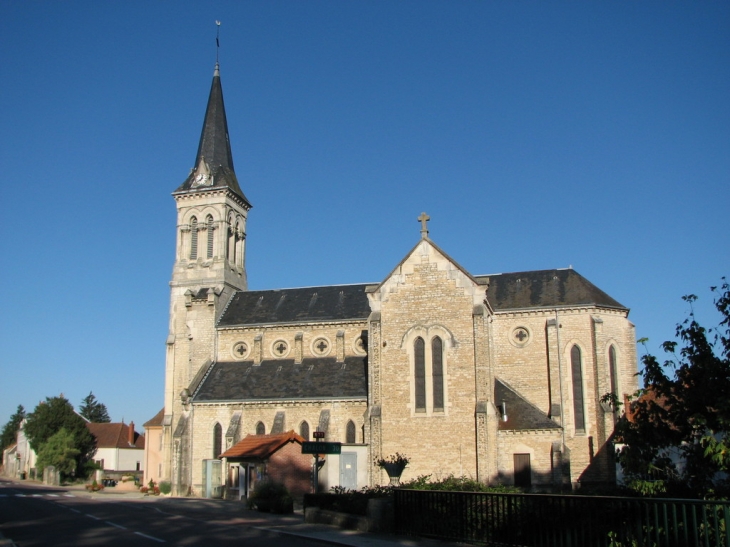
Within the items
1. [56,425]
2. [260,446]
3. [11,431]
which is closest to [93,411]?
[11,431]

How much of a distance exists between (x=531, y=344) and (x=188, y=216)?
78.8 feet

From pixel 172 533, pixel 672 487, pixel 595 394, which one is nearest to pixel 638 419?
pixel 672 487

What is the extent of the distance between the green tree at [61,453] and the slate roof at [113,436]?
1100cm

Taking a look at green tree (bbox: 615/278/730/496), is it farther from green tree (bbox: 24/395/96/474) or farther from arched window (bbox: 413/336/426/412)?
green tree (bbox: 24/395/96/474)

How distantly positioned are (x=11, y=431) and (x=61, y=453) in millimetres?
51519

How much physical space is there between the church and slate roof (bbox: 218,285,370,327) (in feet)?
0.39

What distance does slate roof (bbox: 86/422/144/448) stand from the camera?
252ft

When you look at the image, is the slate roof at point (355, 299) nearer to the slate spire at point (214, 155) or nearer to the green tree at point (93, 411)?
the slate spire at point (214, 155)

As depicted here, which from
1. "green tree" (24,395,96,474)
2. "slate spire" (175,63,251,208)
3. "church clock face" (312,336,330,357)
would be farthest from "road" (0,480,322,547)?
"green tree" (24,395,96,474)

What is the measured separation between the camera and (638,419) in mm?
15258

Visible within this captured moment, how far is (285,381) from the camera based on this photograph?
131 feet

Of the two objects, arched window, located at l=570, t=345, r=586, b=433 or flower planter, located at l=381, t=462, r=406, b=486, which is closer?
flower planter, located at l=381, t=462, r=406, b=486

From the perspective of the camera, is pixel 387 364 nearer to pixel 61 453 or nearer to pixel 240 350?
pixel 240 350

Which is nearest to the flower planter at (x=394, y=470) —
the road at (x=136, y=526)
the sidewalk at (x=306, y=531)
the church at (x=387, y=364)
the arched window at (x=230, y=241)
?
the sidewalk at (x=306, y=531)
